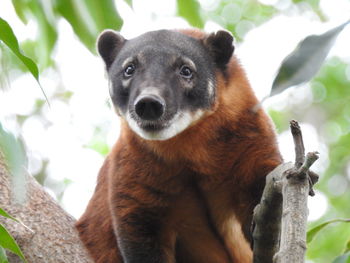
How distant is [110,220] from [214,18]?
7.98 m

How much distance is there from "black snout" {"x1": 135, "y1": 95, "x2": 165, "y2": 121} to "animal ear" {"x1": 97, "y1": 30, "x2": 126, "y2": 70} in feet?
3.42

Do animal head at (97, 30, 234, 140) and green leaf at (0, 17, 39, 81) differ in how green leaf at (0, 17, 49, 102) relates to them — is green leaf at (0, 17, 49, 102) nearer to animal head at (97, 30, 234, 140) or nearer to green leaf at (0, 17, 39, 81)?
green leaf at (0, 17, 39, 81)

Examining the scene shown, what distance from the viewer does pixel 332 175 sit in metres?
13.1

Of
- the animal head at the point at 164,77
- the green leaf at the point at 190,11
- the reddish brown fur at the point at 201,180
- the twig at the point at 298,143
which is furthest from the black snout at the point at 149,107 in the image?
the twig at the point at 298,143

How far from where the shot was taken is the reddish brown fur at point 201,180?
4.83 meters

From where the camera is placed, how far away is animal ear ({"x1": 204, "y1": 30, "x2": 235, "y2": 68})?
207 inches

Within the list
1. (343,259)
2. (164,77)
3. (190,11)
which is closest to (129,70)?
(164,77)

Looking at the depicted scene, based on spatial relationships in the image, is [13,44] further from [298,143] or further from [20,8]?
[298,143]

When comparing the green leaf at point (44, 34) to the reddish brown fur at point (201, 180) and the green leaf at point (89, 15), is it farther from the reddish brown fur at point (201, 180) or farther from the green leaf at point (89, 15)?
the reddish brown fur at point (201, 180)

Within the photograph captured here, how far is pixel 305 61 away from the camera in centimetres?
203

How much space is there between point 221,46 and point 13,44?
279cm

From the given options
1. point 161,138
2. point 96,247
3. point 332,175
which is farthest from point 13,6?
point 332,175

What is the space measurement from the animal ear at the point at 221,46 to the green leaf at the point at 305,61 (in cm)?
311

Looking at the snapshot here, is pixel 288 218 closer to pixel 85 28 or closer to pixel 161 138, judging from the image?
pixel 85 28
